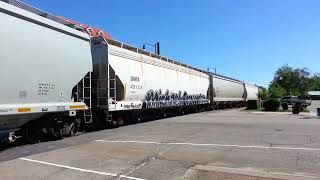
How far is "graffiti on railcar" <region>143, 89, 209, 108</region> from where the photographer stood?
22.2 m

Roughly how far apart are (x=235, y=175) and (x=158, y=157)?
2.62 m

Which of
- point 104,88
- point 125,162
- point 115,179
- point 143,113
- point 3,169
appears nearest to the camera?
point 115,179

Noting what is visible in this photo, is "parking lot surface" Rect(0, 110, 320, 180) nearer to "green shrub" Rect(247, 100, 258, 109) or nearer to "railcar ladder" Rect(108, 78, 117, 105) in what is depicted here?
"railcar ladder" Rect(108, 78, 117, 105)

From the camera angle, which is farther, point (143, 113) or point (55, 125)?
point (143, 113)

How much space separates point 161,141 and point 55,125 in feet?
11.5

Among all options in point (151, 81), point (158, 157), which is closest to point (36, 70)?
point (158, 157)

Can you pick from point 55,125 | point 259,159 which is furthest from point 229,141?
→ point 55,125

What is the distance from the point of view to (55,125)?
43.9 feet

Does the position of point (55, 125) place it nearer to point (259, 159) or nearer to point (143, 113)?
point (259, 159)

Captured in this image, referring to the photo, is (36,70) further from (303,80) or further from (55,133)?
(303,80)

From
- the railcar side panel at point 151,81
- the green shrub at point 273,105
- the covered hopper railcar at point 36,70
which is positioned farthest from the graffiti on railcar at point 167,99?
the green shrub at point 273,105

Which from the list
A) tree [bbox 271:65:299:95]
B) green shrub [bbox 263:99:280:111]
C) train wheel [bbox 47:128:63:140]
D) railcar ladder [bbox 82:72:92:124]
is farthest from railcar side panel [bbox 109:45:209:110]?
tree [bbox 271:65:299:95]

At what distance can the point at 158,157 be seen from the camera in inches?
406

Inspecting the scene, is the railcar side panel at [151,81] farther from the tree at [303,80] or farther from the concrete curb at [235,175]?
the tree at [303,80]
